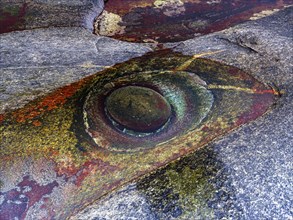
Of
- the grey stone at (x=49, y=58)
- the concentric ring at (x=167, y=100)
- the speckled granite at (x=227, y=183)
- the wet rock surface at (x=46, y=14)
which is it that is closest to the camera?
the speckled granite at (x=227, y=183)

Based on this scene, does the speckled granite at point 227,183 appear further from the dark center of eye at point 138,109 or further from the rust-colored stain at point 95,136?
the dark center of eye at point 138,109

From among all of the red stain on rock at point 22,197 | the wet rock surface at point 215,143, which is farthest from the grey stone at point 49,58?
the red stain on rock at point 22,197

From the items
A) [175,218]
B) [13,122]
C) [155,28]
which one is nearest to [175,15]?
[155,28]

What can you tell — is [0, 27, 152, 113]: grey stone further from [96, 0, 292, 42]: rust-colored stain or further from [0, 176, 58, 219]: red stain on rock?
[0, 176, 58, 219]: red stain on rock

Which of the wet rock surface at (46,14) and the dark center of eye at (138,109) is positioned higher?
the wet rock surface at (46,14)

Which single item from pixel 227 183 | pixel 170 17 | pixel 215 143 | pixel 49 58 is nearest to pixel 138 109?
pixel 215 143

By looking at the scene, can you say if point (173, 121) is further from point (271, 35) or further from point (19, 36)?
point (19, 36)
